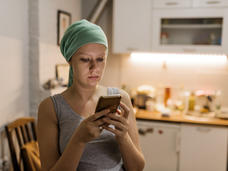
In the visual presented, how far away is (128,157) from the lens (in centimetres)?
101

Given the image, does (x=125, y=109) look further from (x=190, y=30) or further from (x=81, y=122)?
(x=190, y=30)

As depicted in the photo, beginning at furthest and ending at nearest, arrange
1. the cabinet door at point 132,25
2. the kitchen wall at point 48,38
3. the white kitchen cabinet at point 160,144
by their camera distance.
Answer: the cabinet door at point 132,25 → the white kitchen cabinet at point 160,144 → the kitchen wall at point 48,38

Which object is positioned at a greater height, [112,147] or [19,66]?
[19,66]

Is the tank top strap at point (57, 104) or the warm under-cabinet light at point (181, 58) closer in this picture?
the tank top strap at point (57, 104)

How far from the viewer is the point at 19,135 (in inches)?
84.6

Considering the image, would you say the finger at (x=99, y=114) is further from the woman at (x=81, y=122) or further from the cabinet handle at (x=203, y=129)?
the cabinet handle at (x=203, y=129)

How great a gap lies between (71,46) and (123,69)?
243cm

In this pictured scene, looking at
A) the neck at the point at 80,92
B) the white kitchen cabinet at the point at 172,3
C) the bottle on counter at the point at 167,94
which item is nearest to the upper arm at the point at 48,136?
the neck at the point at 80,92

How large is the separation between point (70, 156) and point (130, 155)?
0.24 m

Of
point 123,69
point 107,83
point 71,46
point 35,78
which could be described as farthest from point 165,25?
point 71,46

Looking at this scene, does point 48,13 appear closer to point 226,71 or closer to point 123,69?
point 123,69

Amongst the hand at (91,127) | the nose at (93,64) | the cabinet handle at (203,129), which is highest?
the nose at (93,64)

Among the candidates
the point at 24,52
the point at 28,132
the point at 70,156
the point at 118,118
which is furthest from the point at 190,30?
the point at 70,156

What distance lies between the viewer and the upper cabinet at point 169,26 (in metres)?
2.76
